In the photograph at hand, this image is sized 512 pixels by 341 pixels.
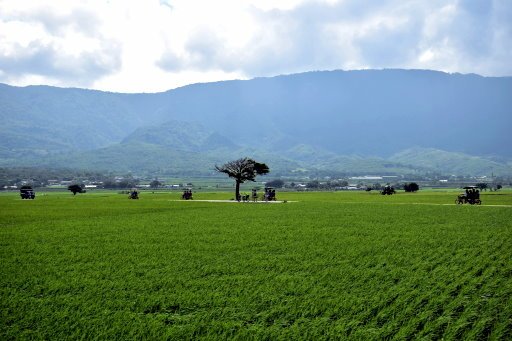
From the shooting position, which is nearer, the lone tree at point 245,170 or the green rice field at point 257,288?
the green rice field at point 257,288

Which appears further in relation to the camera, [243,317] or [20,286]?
[20,286]

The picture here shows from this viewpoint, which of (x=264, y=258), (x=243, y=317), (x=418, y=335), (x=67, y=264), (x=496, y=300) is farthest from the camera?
(x=264, y=258)

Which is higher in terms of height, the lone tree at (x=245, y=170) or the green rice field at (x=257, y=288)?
the lone tree at (x=245, y=170)

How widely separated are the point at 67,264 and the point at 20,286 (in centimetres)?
430

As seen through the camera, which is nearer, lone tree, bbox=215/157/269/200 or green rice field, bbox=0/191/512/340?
green rice field, bbox=0/191/512/340

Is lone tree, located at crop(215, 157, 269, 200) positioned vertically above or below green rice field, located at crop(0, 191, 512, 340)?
above

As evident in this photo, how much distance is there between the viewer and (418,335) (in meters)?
12.1

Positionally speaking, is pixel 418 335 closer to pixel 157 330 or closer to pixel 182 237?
pixel 157 330

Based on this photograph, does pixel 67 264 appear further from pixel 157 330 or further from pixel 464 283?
pixel 464 283

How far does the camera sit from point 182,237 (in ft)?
105

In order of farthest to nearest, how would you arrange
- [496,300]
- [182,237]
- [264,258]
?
[182,237], [264,258], [496,300]

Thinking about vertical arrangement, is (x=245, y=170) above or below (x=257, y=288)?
above

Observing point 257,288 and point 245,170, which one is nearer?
point 257,288

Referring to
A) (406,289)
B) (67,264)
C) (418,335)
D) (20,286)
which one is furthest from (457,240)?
(20,286)
